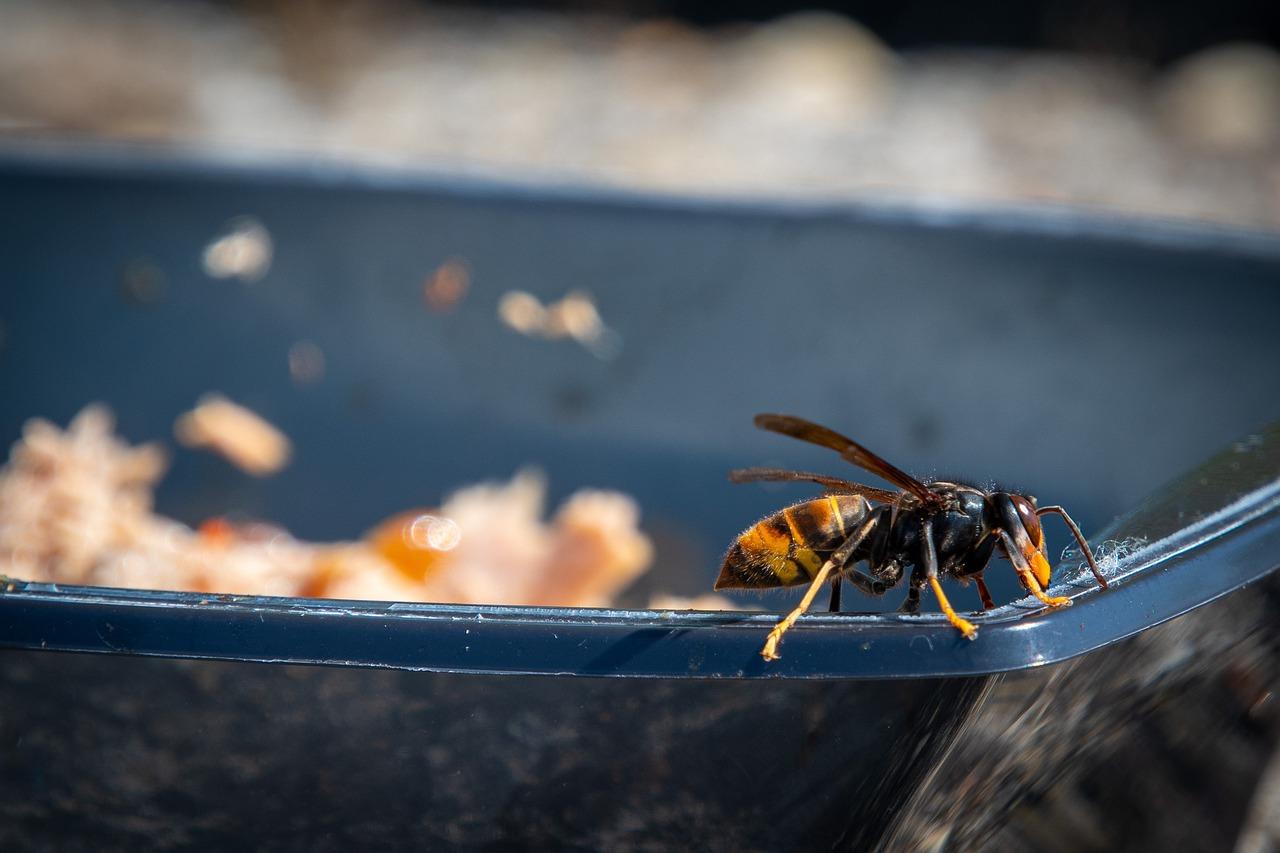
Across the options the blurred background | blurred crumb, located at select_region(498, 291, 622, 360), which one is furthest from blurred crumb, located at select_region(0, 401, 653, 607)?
the blurred background

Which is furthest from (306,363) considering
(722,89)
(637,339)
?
(722,89)

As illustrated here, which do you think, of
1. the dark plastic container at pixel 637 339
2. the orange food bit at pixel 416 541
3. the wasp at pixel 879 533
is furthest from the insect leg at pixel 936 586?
the orange food bit at pixel 416 541

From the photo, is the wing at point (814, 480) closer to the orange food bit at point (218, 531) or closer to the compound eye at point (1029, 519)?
the compound eye at point (1029, 519)

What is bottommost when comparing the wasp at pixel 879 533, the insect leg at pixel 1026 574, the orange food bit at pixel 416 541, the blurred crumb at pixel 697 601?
the insect leg at pixel 1026 574

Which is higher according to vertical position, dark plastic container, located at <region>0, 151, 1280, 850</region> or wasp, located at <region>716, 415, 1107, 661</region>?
dark plastic container, located at <region>0, 151, 1280, 850</region>

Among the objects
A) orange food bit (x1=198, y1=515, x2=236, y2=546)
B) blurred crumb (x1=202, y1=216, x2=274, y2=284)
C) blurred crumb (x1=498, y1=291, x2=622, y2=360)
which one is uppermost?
blurred crumb (x1=202, y1=216, x2=274, y2=284)

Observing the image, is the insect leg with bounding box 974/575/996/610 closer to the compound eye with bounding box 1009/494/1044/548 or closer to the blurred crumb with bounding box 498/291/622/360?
the compound eye with bounding box 1009/494/1044/548

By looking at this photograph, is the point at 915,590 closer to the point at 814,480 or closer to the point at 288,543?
the point at 814,480
